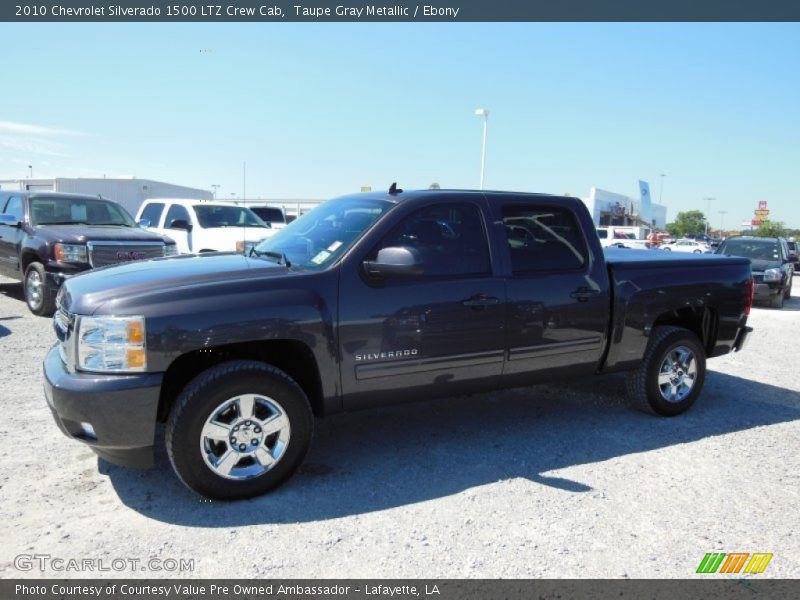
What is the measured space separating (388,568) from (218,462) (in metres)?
1.16

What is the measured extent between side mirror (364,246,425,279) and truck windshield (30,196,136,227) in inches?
290

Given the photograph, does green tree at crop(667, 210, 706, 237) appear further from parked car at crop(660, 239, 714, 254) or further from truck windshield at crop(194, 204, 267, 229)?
truck windshield at crop(194, 204, 267, 229)

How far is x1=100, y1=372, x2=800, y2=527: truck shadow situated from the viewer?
335cm

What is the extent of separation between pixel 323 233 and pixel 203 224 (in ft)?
23.9

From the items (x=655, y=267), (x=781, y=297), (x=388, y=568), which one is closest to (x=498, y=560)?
(x=388, y=568)

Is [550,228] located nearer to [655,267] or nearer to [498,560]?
[655,267]

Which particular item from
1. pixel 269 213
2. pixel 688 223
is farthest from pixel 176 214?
pixel 688 223

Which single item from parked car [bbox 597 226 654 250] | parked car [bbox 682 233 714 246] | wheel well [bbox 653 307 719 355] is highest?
parked car [bbox 597 226 654 250]

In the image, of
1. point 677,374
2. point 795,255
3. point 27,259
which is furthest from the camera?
point 795,255

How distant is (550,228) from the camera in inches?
177

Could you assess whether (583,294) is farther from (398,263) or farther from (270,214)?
(270,214)

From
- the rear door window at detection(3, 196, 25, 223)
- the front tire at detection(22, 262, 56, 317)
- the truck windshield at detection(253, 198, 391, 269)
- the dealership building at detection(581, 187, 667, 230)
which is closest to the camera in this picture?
the truck windshield at detection(253, 198, 391, 269)

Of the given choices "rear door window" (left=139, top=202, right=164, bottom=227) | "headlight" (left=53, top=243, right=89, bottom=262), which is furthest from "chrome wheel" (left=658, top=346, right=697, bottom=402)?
"rear door window" (left=139, top=202, right=164, bottom=227)
